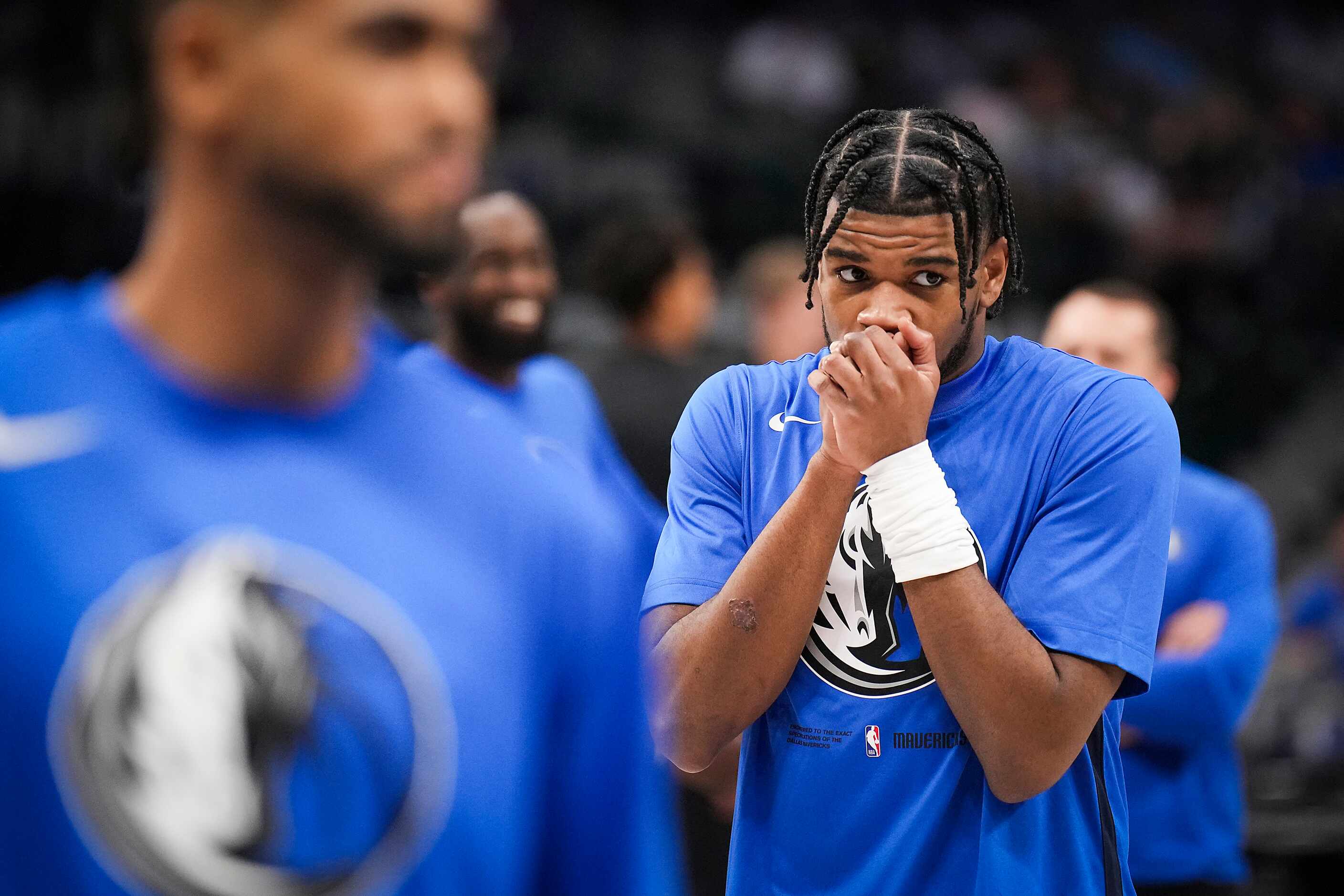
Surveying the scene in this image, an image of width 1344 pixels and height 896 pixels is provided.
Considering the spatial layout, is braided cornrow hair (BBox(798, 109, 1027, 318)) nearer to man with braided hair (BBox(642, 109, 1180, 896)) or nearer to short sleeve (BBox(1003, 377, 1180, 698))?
man with braided hair (BBox(642, 109, 1180, 896))

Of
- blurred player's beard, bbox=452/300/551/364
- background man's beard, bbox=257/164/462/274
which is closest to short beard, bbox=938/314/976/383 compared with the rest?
background man's beard, bbox=257/164/462/274

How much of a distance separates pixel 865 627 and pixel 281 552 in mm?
1066

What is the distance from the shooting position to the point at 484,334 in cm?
357

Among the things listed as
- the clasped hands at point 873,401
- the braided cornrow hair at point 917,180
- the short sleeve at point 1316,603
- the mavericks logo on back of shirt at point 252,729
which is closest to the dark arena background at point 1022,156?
the short sleeve at point 1316,603

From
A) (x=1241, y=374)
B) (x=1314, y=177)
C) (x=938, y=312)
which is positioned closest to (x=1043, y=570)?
(x=938, y=312)

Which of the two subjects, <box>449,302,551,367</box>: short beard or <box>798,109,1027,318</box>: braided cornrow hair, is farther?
<box>449,302,551,367</box>: short beard

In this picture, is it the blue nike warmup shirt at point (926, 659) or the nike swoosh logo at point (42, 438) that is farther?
the blue nike warmup shirt at point (926, 659)

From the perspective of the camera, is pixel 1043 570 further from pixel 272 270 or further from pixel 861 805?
pixel 272 270

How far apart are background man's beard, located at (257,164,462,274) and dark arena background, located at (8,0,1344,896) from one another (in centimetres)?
610

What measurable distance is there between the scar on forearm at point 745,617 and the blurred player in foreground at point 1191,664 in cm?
162

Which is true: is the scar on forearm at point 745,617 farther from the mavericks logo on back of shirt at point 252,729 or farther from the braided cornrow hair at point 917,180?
the mavericks logo on back of shirt at point 252,729

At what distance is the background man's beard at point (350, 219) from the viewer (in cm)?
104

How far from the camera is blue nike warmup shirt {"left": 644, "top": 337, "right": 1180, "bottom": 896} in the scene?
1.86 metres

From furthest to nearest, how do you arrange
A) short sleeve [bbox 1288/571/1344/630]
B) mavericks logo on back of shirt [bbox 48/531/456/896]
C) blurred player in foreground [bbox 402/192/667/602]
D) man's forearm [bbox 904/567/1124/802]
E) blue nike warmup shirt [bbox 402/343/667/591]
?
short sleeve [bbox 1288/571/1344/630], blurred player in foreground [bbox 402/192/667/602], blue nike warmup shirt [bbox 402/343/667/591], man's forearm [bbox 904/567/1124/802], mavericks logo on back of shirt [bbox 48/531/456/896]
